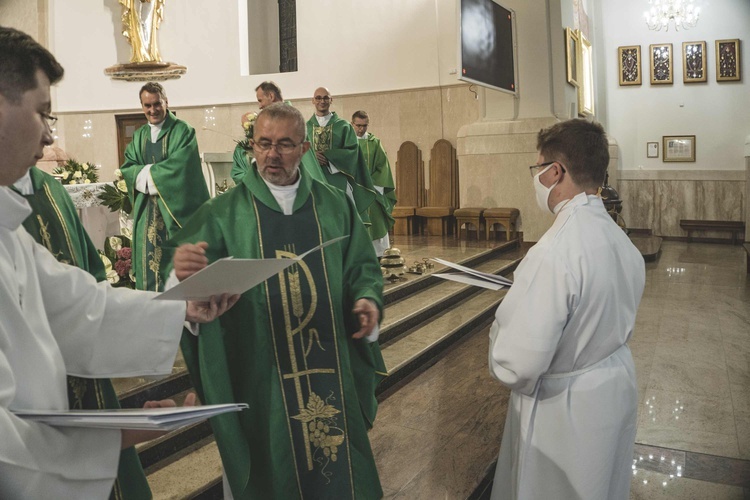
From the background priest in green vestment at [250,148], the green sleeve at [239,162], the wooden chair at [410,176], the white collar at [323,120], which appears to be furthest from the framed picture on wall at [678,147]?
the green sleeve at [239,162]

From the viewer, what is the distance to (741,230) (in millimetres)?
12531

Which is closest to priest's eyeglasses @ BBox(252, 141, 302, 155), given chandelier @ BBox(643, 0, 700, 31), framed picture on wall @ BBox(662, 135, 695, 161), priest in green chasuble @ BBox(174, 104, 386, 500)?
priest in green chasuble @ BBox(174, 104, 386, 500)

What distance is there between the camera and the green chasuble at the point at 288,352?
2.40 metres

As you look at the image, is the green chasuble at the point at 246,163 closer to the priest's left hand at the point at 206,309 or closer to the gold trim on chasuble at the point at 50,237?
the gold trim on chasuble at the point at 50,237

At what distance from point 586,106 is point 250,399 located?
11425 millimetres

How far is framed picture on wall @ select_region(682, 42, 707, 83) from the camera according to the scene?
42.7 feet

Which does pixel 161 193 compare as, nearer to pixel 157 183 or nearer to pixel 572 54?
pixel 157 183

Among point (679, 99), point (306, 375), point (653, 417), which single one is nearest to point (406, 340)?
point (653, 417)

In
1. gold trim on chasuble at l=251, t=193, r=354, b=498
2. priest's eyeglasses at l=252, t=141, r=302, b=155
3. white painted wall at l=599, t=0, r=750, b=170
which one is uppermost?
white painted wall at l=599, t=0, r=750, b=170

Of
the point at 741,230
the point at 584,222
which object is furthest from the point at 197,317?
the point at 741,230

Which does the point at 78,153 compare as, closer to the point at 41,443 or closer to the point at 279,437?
the point at 279,437

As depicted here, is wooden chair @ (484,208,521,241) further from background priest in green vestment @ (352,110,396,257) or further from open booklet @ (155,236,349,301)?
open booklet @ (155,236,349,301)

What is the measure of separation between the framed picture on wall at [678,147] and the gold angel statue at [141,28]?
1007 centimetres

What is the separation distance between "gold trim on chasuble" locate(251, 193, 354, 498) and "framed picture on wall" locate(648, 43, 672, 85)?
1294cm
